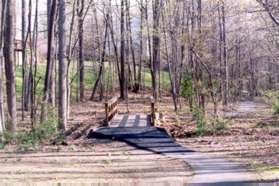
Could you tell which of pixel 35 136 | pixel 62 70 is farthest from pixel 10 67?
pixel 35 136

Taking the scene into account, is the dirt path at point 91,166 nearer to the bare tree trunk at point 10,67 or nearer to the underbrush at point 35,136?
the underbrush at point 35,136

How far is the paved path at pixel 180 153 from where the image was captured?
386 inches

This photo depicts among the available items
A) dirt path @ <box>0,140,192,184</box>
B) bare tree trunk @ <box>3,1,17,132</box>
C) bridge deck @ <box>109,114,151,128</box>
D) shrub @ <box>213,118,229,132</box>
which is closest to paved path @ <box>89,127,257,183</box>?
dirt path @ <box>0,140,192,184</box>

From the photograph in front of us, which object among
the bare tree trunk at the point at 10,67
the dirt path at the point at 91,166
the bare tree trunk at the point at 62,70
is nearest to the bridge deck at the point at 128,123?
the bare tree trunk at the point at 62,70

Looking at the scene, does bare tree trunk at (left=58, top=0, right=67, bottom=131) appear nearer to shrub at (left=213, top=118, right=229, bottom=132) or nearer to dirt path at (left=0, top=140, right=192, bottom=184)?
dirt path at (left=0, top=140, right=192, bottom=184)

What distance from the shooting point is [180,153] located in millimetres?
13445

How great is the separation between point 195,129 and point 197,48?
773 cm

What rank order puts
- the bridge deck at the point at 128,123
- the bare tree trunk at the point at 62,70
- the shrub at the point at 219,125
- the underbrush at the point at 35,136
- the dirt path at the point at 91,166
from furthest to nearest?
1. the bridge deck at the point at 128,123
2. the bare tree trunk at the point at 62,70
3. the shrub at the point at 219,125
4. the underbrush at the point at 35,136
5. the dirt path at the point at 91,166

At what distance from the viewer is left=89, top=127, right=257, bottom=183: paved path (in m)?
9.80

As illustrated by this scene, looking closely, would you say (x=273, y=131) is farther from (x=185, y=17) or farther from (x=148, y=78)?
(x=148, y=78)

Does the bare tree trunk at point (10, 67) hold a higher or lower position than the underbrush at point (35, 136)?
higher

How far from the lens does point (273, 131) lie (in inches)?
731

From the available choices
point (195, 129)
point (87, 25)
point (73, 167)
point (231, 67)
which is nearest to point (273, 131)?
point (195, 129)

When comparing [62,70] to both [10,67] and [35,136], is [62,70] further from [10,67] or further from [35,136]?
[35,136]
